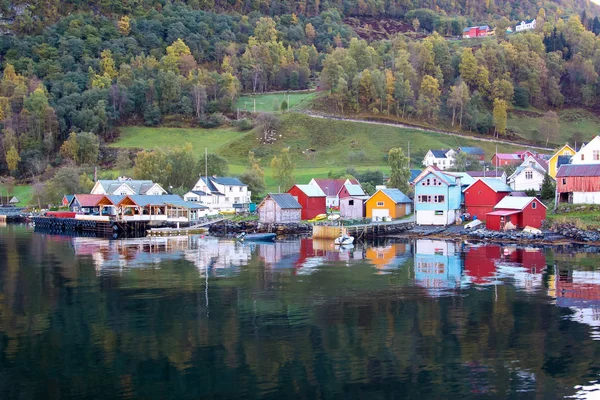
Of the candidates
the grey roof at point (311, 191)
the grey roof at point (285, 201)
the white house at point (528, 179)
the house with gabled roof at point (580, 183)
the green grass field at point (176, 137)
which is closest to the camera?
the house with gabled roof at point (580, 183)

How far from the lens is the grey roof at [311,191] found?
60841 mm

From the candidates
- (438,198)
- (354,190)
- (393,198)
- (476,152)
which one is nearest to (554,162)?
(438,198)

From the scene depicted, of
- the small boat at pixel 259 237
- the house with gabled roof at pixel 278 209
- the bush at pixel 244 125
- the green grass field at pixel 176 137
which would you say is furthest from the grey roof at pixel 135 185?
the bush at pixel 244 125

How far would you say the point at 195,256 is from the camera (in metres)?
41.1

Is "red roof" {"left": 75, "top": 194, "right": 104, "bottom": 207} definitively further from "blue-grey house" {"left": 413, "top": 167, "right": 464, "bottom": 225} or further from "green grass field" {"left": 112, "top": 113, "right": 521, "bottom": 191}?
"blue-grey house" {"left": 413, "top": 167, "right": 464, "bottom": 225}

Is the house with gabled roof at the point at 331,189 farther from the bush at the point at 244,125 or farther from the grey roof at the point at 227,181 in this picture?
the bush at the point at 244,125

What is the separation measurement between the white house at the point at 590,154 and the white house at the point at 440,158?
33810 millimetres

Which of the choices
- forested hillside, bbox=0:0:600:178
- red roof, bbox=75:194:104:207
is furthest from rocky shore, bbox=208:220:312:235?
forested hillside, bbox=0:0:600:178

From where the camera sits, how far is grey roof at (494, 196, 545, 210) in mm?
48969

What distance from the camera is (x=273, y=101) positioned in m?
121

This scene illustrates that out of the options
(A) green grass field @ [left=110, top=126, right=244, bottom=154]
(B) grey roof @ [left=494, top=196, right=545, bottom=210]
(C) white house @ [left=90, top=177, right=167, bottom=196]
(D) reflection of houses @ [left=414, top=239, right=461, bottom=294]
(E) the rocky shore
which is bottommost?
(D) reflection of houses @ [left=414, top=239, right=461, bottom=294]

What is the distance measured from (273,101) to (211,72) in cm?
1517

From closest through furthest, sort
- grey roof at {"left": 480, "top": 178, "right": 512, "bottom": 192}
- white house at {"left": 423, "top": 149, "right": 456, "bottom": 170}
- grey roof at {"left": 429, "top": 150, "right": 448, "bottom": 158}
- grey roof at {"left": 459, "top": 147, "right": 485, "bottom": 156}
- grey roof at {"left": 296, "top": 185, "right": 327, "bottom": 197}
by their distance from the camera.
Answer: grey roof at {"left": 480, "top": 178, "right": 512, "bottom": 192}, grey roof at {"left": 296, "top": 185, "right": 327, "bottom": 197}, white house at {"left": 423, "top": 149, "right": 456, "bottom": 170}, grey roof at {"left": 429, "top": 150, "right": 448, "bottom": 158}, grey roof at {"left": 459, "top": 147, "right": 485, "bottom": 156}

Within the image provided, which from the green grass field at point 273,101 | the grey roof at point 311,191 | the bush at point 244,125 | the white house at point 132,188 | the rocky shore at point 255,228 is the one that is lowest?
the rocky shore at point 255,228
